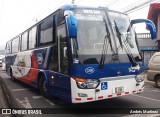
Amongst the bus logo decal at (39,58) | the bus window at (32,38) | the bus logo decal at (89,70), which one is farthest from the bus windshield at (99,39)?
the bus window at (32,38)

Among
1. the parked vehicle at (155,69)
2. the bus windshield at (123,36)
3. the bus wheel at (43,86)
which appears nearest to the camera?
the bus windshield at (123,36)

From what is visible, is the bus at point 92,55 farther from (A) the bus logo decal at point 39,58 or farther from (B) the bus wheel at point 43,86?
(A) the bus logo decal at point 39,58

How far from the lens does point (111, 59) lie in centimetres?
676

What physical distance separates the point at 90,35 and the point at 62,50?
984mm

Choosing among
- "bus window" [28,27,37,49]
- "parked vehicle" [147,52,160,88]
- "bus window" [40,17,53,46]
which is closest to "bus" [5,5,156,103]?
"bus window" [40,17,53,46]

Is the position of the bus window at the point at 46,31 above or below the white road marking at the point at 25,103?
above

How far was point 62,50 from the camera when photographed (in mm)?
7059

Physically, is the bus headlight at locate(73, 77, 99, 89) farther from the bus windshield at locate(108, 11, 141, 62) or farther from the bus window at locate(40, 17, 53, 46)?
the bus window at locate(40, 17, 53, 46)

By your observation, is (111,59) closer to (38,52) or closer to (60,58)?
(60,58)

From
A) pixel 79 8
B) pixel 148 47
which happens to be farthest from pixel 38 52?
pixel 148 47

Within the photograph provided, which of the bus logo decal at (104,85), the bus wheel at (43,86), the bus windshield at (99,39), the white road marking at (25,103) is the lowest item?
the white road marking at (25,103)

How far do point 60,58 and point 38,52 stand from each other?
269 cm

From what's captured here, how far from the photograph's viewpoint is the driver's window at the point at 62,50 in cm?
683

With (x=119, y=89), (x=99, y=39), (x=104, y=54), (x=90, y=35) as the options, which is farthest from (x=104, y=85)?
(x=90, y=35)
